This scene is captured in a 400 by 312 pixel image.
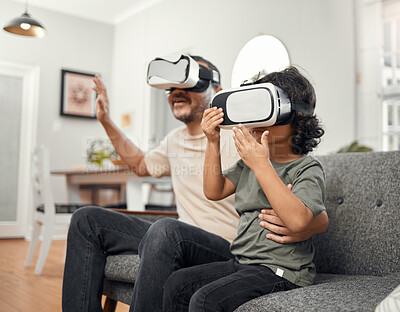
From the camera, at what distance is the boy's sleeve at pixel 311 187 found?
1.04 meters

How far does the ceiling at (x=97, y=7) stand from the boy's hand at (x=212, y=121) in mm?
4200

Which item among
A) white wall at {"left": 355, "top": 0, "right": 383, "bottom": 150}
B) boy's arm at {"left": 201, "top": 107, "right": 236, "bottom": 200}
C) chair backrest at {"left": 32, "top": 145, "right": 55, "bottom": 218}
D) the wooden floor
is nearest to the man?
boy's arm at {"left": 201, "top": 107, "right": 236, "bottom": 200}

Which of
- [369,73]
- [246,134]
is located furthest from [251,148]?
[369,73]

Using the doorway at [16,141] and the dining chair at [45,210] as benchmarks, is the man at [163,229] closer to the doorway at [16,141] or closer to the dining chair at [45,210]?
the dining chair at [45,210]

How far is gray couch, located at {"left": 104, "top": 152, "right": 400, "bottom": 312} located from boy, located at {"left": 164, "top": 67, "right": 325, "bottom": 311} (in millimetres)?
183

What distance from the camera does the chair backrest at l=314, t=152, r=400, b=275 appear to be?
4.26 ft

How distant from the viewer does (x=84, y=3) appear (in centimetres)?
507

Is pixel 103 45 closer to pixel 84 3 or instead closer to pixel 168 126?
pixel 84 3

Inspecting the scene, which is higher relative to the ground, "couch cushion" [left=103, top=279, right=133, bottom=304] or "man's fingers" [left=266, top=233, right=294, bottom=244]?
"man's fingers" [left=266, top=233, right=294, bottom=244]

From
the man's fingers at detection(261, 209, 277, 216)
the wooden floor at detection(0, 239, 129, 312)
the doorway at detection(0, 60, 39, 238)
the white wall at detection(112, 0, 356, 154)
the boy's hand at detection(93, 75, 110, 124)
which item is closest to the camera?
the man's fingers at detection(261, 209, 277, 216)

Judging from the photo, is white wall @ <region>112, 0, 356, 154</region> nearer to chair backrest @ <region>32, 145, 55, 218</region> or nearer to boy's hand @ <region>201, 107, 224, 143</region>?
chair backrest @ <region>32, 145, 55, 218</region>

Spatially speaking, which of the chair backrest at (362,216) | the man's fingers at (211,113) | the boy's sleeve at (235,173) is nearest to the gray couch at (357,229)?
the chair backrest at (362,216)

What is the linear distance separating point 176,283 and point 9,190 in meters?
4.43

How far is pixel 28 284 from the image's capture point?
106 inches
